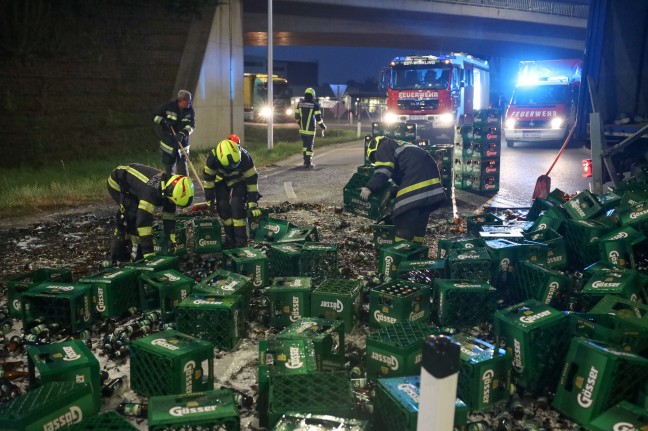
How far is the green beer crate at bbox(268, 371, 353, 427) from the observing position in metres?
3.48

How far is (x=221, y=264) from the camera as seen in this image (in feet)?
24.1

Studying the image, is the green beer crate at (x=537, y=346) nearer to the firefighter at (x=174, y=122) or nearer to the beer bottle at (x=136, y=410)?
the beer bottle at (x=136, y=410)

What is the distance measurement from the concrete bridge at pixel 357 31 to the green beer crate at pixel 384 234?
45.7 ft

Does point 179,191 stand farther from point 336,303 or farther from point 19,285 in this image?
point 336,303

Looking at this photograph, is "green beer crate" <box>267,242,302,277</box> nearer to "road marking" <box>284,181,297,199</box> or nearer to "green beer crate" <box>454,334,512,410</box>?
"green beer crate" <box>454,334,512,410</box>

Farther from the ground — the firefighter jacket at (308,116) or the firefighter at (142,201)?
the firefighter jacket at (308,116)

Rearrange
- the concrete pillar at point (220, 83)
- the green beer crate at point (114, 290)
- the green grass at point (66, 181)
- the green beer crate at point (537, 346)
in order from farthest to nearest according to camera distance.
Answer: the concrete pillar at point (220, 83)
the green grass at point (66, 181)
the green beer crate at point (114, 290)
the green beer crate at point (537, 346)

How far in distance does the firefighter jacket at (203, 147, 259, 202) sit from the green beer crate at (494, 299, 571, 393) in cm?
437

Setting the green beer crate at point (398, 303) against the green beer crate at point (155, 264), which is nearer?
the green beer crate at point (398, 303)

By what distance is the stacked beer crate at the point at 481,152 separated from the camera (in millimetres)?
12375

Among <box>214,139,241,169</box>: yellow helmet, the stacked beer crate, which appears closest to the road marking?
the stacked beer crate

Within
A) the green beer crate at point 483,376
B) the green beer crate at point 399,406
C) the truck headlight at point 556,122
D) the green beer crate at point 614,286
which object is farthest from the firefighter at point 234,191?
the truck headlight at point 556,122

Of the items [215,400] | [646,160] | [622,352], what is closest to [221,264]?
[215,400]

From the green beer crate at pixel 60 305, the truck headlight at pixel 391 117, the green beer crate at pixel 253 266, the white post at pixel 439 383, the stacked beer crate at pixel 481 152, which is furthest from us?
the truck headlight at pixel 391 117
